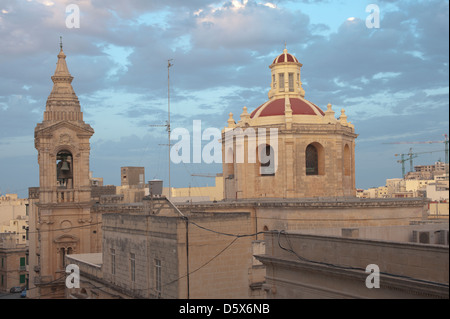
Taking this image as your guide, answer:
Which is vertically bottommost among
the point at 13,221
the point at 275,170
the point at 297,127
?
the point at 13,221

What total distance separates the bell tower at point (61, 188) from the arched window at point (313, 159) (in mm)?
14257

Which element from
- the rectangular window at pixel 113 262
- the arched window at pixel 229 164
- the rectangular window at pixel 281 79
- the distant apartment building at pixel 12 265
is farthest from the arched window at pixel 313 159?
the distant apartment building at pixel 12 265

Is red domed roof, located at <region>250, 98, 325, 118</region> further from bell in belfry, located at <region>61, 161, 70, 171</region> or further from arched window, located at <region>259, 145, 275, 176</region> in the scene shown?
bell in belfry, located at <region>61, 161, 70, 171</region>

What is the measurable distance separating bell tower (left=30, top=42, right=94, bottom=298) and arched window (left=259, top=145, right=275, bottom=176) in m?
11.4

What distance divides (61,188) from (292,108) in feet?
53.0

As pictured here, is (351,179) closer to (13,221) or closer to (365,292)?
(365,292)

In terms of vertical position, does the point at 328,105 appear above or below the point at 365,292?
above

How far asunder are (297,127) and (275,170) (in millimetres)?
3143

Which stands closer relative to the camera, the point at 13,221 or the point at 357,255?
the point at 357,255

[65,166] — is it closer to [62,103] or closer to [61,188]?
[61,188]

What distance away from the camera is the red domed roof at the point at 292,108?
40281 mm
